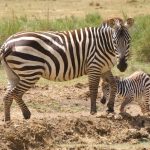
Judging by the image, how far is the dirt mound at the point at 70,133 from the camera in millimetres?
9137

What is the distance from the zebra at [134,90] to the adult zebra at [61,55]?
108 cm

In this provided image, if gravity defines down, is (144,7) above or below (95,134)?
above

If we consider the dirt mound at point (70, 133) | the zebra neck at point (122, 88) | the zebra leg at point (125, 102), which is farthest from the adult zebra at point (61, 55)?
the zebra neck at point (122, 88)

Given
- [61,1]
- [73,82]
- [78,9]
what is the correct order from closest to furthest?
1. [73,82]
2. [78,9]
3. [61,1]

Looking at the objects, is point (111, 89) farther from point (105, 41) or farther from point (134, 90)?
point (134, 90)

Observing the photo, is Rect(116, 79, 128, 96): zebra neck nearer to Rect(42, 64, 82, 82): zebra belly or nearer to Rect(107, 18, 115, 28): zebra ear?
Rect(42, 64, 82, 82): zebra belly

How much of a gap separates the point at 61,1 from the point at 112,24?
3428cm

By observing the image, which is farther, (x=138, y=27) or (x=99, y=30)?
(x=138, y=27)

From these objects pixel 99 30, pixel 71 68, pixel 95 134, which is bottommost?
pixel 95 134

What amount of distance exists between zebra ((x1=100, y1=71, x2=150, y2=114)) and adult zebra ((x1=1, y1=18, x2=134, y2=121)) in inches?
42.4

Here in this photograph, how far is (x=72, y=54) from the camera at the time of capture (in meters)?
11.2

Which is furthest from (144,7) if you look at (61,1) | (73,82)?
(73,82)

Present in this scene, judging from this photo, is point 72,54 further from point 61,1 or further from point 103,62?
point 61,1

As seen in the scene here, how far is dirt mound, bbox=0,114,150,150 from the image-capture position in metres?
9.14
